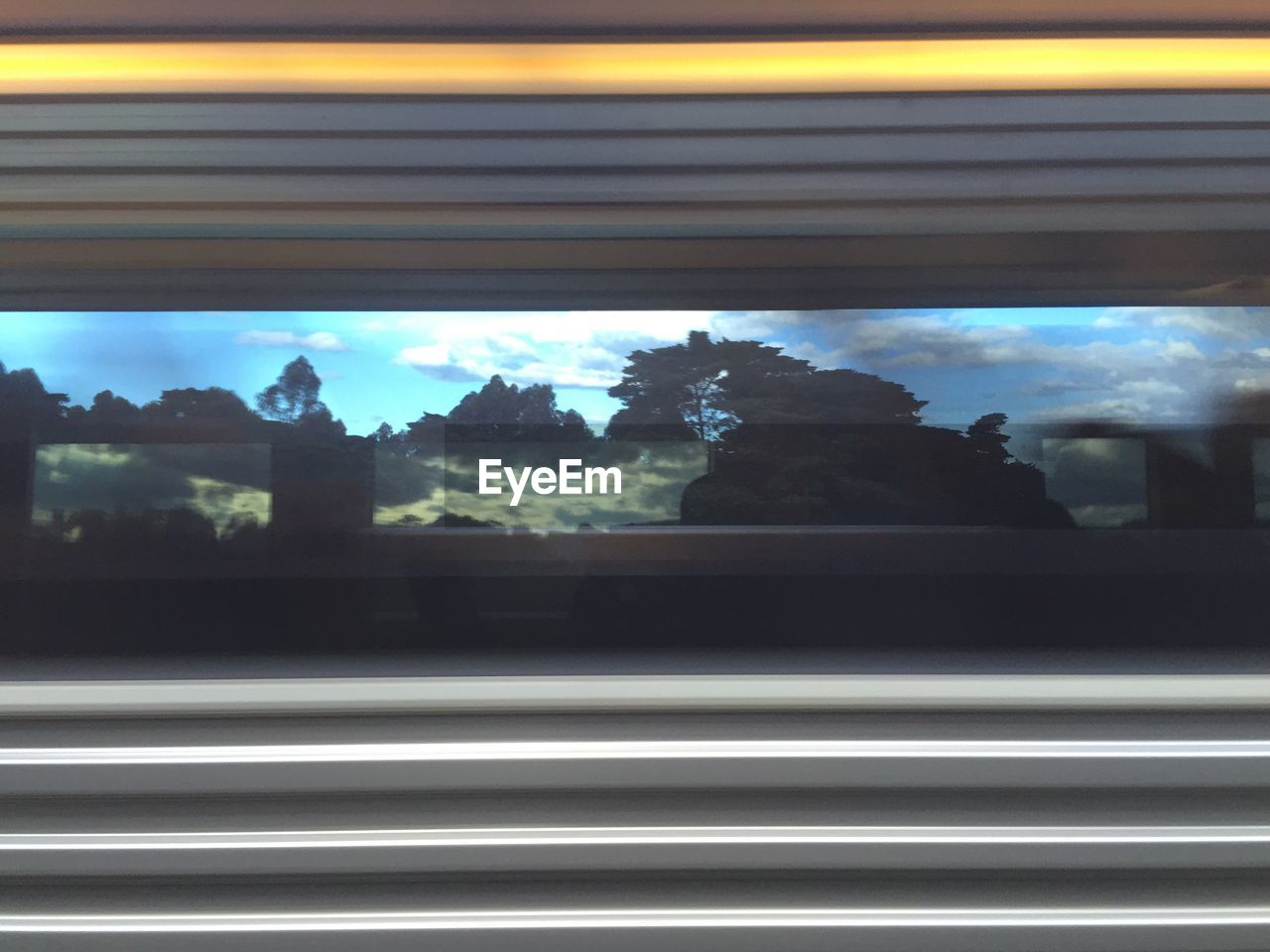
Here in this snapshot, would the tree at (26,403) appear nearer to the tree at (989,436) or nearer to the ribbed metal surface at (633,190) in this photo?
the ribbed metal surface at (633,190)

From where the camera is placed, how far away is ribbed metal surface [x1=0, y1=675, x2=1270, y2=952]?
137 cm

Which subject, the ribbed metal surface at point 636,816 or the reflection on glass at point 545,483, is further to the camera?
the reflection on glass at point 545,483

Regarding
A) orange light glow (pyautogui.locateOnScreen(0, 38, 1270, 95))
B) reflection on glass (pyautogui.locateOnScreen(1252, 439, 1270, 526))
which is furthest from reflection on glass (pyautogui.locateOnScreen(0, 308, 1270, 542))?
orange light glow (pyautogui.locateOnScreen(0, 38, 1270, 95))

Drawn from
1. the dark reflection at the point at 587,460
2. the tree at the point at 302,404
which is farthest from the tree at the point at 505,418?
the tree at the point at 302,404

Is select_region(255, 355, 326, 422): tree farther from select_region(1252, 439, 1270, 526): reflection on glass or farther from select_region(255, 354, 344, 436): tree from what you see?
select_region(1252, 439, 1270, 526): reflection on glass

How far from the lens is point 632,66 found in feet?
4.94

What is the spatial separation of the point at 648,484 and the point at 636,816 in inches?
21.5

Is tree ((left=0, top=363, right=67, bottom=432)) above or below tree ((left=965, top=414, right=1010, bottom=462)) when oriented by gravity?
above

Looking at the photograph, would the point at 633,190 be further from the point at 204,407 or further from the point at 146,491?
the point at 146,491

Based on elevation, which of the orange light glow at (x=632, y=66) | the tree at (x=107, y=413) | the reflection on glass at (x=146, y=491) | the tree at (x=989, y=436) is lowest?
the reflection on glass at (x=146, y=491)

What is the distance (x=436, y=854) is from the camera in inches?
54.5
